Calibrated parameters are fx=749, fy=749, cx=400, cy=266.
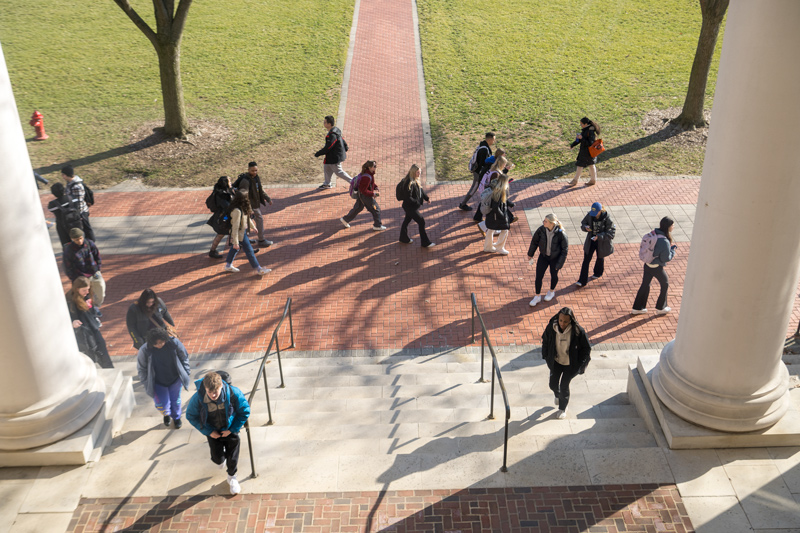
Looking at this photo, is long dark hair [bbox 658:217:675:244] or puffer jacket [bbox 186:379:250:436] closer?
puffer jacket [bbox 186:379:250:436]

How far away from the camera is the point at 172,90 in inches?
680

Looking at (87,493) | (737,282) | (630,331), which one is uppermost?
(737,282)

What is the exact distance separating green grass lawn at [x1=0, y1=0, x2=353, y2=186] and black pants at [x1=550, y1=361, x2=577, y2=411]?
9.39 meters

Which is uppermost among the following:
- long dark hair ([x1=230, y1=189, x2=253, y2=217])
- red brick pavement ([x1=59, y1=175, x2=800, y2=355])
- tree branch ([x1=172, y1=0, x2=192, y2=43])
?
tree branch ([x1=172, y1=0, x2=192, y2=43])

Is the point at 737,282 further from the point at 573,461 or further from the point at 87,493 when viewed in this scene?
the point at 87,493

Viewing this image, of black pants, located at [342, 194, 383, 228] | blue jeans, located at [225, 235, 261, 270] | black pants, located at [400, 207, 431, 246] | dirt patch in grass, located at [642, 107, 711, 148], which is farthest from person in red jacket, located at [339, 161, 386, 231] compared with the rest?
dirt patch in grass, located at [642, 107, 711, 148]

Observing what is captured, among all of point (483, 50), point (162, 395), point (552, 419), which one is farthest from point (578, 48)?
point (162, 395)

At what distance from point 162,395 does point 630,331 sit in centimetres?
670

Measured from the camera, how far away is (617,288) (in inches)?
479

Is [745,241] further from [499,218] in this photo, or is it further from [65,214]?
[65,214]

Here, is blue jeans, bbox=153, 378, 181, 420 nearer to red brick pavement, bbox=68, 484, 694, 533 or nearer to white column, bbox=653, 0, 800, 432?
red brick pavement, bbox=68, 484, 694, 533

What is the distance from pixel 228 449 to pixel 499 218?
692 cm

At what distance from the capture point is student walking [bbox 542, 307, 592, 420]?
26.0 ft

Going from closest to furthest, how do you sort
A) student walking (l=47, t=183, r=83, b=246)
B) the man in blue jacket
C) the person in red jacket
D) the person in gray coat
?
the man in blue jacket
the person in gray coat
student walking (l=47, t=183, r=83, b=246)
the person in red jacket
